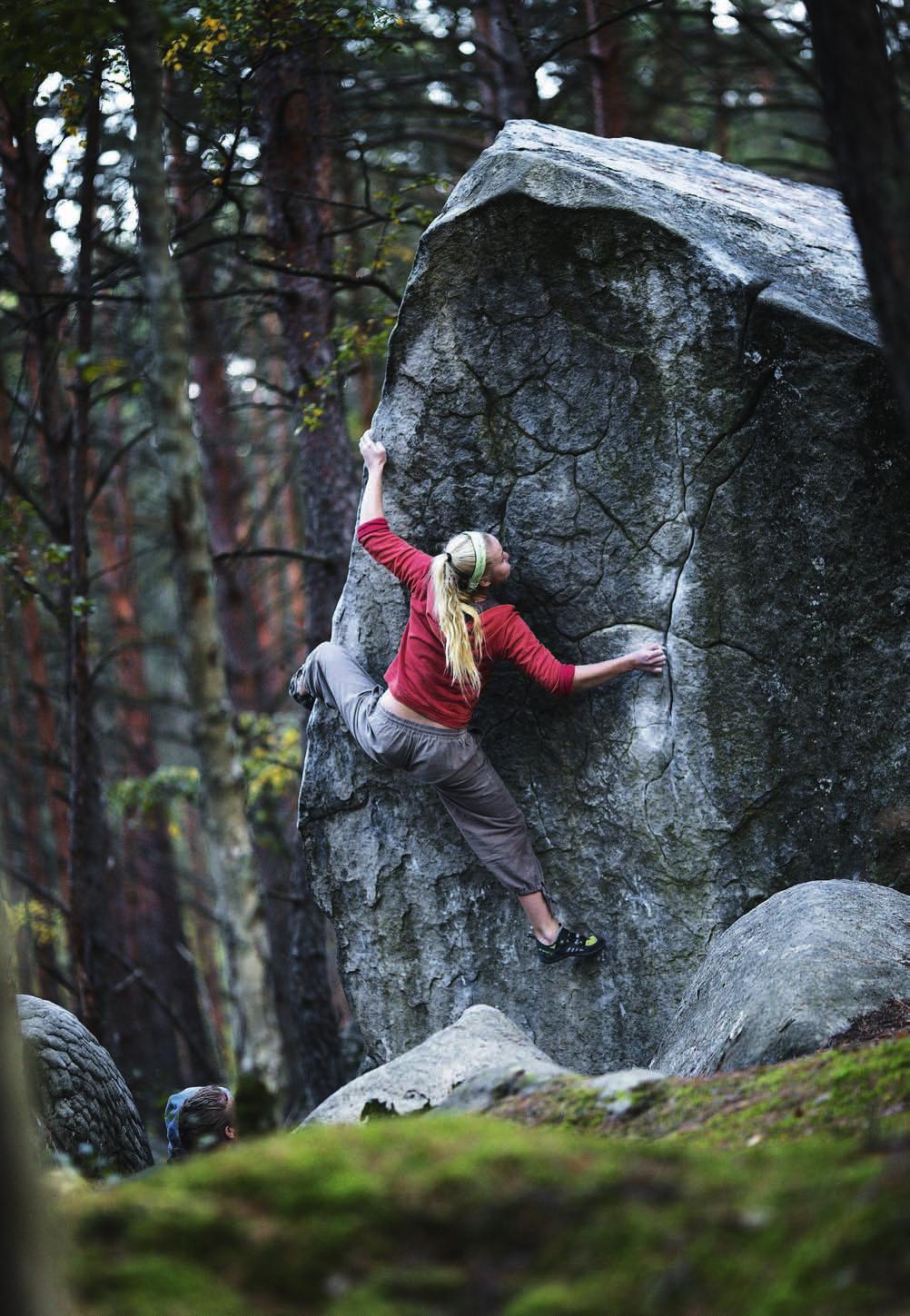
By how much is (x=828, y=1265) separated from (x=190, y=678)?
2456 millimetres

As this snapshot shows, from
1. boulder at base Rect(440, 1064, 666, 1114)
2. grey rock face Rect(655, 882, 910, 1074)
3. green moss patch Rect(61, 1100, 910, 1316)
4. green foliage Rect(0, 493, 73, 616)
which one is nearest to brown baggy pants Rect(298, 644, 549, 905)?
grey rock face Rect(655, 882, 910, 1074)

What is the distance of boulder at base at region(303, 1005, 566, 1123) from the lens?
4785 millimetres

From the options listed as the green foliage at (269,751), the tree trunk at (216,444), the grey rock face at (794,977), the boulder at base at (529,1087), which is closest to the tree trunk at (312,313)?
the green foliage at (269,751)

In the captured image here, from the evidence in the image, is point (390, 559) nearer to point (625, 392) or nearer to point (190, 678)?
point (625, 392)

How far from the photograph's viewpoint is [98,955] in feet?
32.3

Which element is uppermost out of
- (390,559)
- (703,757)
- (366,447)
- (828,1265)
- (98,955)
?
(366,447)

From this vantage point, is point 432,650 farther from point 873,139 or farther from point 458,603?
point 873,139

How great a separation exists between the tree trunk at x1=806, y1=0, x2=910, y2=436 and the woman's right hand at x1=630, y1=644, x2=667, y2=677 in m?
2.67

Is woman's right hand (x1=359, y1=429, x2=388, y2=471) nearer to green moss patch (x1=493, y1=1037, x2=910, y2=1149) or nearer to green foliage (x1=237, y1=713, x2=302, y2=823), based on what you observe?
green moss patch (x1=493, y1=1037, x2=910, y2=1149)

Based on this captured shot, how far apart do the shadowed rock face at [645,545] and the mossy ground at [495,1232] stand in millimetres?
3335

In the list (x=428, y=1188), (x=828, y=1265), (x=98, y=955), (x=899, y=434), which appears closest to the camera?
(x=828, y=1265)

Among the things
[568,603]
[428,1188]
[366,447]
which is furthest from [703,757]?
[428,1188]

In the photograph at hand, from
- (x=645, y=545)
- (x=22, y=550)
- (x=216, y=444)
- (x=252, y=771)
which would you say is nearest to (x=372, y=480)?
(x=645, y=545)

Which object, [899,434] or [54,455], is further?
[54,455]
